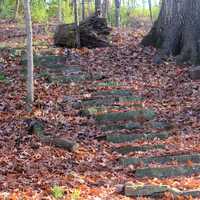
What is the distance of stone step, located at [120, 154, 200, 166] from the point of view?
27.2 ft

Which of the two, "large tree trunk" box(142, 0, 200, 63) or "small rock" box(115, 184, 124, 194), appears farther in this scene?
"large tree trunk" box(142, 0, 200, 63)

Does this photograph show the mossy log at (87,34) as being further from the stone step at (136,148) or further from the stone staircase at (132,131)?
the stone step at (136,148)

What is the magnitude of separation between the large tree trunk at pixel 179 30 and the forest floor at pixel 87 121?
1.52 feet

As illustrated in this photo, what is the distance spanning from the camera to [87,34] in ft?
52.2

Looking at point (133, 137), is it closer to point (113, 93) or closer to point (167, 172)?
point (167, 172)

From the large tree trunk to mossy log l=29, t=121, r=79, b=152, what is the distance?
5.74 metres

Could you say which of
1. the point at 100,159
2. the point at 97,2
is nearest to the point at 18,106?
the point at 100,159

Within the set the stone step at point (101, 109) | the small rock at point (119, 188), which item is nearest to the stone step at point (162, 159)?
the small rock at point (119, 188)

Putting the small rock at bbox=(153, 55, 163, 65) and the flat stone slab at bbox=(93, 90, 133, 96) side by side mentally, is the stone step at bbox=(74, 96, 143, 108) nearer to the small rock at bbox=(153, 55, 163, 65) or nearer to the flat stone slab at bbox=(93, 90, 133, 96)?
the flat stone slab at bbox=(93, 90, 133, 96)

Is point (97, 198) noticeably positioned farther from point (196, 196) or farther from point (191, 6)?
point (191, 6)

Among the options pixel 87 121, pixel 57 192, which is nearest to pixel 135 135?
pixel 87 121

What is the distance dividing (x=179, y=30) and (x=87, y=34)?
2782 millimetres

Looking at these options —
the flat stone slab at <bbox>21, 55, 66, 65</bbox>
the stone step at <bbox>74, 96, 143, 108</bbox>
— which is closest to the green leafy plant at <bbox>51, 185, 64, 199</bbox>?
the stone step at <bbox>74, 96, 143, 108</bbox>

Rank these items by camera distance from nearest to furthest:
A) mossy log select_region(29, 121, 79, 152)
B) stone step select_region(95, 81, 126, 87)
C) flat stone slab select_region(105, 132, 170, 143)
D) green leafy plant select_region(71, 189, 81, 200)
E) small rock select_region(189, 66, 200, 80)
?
green leafy plant select_region(71, 189, 81, 200), mossy log select_region(29, 121, 79, 152), flat stone slab select_region(105, 132, 170, 143), stone step select_region(95, 81, 126, 87), small rock select_region(189, 66, 200, 80)
